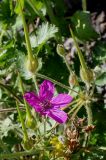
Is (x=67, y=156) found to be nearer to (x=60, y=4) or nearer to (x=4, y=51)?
(x=4, y=51)

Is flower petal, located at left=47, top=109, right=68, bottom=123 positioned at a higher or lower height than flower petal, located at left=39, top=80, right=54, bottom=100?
lower

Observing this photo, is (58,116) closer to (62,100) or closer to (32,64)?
(62,100)

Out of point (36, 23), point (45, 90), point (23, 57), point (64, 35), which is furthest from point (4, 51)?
point (36, 23)

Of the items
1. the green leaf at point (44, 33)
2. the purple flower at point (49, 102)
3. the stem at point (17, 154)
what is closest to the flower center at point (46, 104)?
the purple flower at point (49, 102)

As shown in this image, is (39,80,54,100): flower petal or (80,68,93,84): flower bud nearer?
(80,68,93,84): flower bud

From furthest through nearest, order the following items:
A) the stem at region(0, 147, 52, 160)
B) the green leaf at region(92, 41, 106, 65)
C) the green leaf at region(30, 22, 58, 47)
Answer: the green leaf at region(92, 41, 106, 65), the green leaf at region(30, 22, 58, 47), the stem at region(0, 147, 52, 160)

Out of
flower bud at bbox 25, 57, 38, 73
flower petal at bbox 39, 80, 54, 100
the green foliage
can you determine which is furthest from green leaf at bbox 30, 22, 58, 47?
flower bud at bbox 25, 57, 38, 73

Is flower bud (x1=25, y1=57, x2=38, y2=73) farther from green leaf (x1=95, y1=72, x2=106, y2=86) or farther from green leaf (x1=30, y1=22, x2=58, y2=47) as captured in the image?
green leaf (x1=95, y1=72, x2=106, y2=86)
